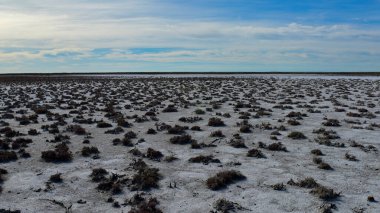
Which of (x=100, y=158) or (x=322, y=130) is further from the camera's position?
(x=322, y=130)

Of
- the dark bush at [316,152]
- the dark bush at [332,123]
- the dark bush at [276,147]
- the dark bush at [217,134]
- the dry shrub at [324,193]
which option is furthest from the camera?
the dark bush at [332,123]

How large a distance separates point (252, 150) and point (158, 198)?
5347 mm

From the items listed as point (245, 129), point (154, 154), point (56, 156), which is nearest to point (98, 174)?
point (56, 156)

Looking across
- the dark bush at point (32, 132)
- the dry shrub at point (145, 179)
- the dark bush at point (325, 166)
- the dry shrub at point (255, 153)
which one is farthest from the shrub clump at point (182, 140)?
the dark bush at point (32, 132)

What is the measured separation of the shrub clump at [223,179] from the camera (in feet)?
36.1

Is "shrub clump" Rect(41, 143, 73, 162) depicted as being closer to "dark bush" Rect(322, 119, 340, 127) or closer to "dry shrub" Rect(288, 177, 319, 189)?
"dry shrub" Rect(288, 177, 319, 189)

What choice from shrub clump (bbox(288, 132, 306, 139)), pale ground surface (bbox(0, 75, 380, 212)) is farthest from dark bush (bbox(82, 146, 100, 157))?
shrub clump (bbox(288, 132, 306, 139))

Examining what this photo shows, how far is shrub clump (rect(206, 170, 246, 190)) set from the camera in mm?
11008

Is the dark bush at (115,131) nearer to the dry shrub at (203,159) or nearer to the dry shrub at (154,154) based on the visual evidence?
the dry shrub at (154,154)

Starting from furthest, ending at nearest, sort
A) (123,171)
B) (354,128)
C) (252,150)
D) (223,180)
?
(354,128) → (252,150) → (123,171) → (223,180)

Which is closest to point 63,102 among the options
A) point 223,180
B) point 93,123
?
point 93,123

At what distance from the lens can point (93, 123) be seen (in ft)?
72.2

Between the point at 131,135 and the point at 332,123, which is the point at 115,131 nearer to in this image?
the point at 131,135

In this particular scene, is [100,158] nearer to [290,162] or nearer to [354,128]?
[290,162]
